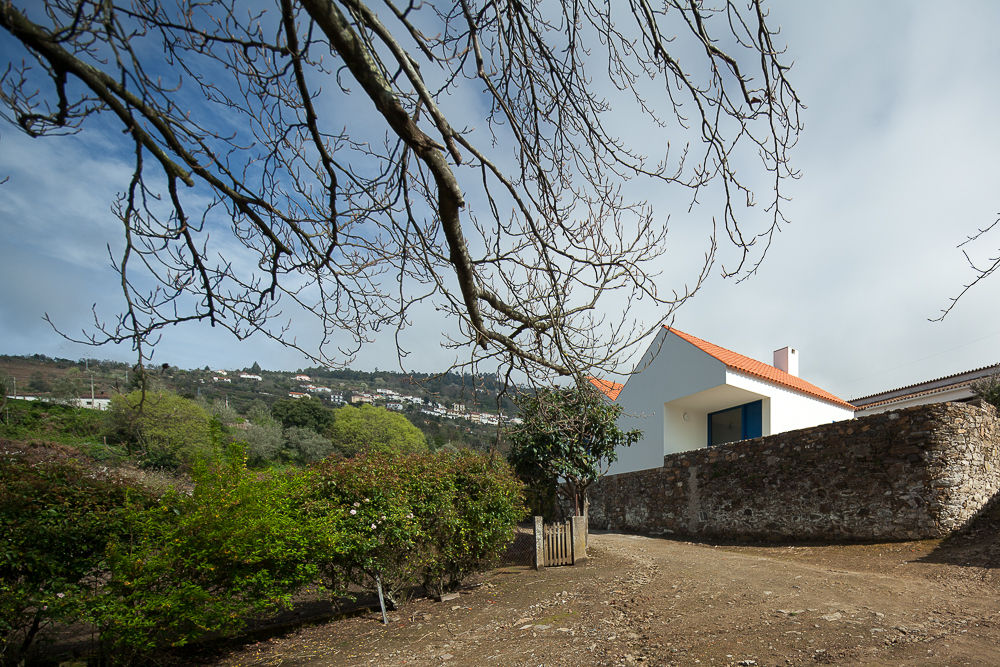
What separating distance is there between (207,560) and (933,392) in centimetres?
2377

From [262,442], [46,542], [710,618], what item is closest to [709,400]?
[710,618]

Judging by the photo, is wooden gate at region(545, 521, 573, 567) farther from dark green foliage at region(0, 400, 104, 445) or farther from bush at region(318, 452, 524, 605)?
dark green foliage at region(0, 400, 104, 445)

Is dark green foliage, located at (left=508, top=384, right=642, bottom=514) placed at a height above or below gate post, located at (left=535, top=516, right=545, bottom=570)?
above

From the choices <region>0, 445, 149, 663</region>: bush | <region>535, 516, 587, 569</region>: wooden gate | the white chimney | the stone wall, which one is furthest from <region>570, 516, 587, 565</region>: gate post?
the white chimney

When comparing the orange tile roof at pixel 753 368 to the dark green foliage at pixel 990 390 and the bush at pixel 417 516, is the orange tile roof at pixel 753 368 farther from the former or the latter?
the bush at pixel 417 516

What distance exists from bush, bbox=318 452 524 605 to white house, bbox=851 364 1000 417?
14533 mm

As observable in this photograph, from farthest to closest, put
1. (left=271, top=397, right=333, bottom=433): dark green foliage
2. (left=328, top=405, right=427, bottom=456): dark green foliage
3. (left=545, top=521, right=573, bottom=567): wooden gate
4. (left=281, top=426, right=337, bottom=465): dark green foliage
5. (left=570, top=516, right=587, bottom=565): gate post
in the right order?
→ (left=328, top=405, right=427, bottom=456): dark green foliage < (left=271, top=397, right=333, bottom=433): dark green foliage < (left=281, top=426, right=337, bottom=465): dark green foliage < (left=570, top=516, right=587, bottom=565): gate post < (left=545, top=521, right=573, bottom=567): wooden gate

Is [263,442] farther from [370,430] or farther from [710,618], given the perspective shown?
[710,618]

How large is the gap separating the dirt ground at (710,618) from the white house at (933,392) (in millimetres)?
11635

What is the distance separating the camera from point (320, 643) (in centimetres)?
640

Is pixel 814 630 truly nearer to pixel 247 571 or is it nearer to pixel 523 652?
pixel 523 652

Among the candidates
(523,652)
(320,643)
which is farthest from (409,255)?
(320,643)

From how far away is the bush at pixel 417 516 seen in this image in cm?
719

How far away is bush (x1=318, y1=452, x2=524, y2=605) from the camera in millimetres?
7191
